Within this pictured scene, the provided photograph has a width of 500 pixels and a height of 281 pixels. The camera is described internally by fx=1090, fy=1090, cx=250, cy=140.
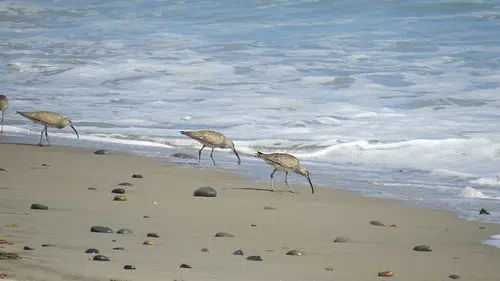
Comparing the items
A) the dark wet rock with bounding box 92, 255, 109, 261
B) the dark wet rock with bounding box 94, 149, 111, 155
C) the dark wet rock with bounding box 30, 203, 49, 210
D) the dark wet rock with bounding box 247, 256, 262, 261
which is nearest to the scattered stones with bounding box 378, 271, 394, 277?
the dark wet rock with bounding box 247, 256, 262, 261

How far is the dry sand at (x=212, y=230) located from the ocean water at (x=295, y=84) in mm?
781

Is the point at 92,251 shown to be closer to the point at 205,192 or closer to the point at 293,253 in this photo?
the point at 293,253

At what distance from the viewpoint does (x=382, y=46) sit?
76.2 ft

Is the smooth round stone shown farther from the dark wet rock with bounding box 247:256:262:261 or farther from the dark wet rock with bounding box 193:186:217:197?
the dark wet rock with bounding box 193:186:217:197

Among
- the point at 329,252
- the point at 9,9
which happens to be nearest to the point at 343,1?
the point at 9,9

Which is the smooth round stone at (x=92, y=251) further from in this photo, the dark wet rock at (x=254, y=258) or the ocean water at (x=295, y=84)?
the ocean water at (x=295, y=84)

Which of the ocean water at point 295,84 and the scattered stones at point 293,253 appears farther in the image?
the ocean water at point 295,84

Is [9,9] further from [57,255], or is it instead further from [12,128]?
[57,255]

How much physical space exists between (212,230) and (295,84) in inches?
444

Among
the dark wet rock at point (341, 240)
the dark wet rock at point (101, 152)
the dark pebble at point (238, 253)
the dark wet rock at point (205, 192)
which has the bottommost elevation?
the dark wet rock at point (101, 152)

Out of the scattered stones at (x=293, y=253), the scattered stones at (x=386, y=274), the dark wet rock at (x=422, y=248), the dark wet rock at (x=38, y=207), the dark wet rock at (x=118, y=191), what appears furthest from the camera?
the dark wet rock at (x=118, y=191)

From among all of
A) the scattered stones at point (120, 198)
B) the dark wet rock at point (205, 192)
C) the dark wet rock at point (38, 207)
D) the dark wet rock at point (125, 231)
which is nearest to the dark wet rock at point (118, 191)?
the scattered stones at point (120, 198)

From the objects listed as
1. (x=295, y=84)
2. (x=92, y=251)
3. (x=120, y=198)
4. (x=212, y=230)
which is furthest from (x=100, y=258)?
(x=295, y=84)

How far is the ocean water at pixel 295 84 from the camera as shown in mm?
11742
